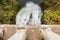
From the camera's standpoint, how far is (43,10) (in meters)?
7.26

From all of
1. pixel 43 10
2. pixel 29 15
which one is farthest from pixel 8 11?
pixel 43 10

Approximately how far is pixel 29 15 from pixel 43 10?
0.75 metres

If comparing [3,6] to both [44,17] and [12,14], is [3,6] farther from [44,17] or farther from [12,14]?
[44,17]

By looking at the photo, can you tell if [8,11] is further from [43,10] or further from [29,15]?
[43,10]

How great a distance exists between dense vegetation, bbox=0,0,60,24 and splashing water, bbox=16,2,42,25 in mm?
217

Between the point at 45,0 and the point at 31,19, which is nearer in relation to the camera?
the point at 31,19

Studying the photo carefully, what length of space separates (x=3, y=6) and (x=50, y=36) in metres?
3.99

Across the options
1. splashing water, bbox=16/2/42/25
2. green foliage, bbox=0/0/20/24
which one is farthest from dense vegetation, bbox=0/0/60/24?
splashing water, bbox=16/2/42/25

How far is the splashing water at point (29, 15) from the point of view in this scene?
21.1ft

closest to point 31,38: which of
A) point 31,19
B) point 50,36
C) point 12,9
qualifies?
point 50,36

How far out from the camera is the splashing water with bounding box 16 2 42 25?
6438mm

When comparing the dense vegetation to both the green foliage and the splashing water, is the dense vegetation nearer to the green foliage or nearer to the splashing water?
the green foliage

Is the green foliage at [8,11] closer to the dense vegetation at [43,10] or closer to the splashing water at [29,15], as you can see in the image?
the dense vegetation at [43,10]

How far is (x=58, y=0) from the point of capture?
735 cm
